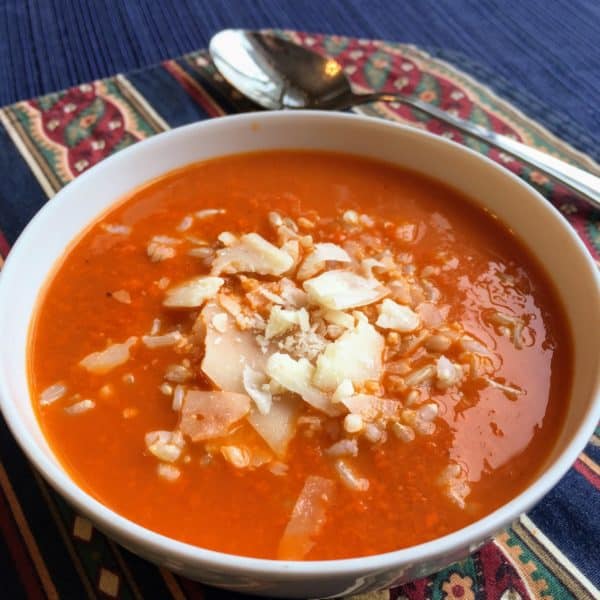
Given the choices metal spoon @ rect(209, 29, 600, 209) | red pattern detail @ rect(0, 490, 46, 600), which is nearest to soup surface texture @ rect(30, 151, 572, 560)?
red pattern detail @ rect(0, 490, 46, 600)

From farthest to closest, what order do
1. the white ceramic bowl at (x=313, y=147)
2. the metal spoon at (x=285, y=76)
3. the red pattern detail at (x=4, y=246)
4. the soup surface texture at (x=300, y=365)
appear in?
the metal spoon at (x=285, y=76), the red pattern detail at (x=4, y=246), the soup surface texture at (x=300, y=365), the white ceramic bowl at (x=313, y=147)

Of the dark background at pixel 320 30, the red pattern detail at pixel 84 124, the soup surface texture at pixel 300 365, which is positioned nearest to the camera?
the soup surface texture at pixel 300 365

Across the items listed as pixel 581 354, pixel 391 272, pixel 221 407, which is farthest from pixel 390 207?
pixel 221 407

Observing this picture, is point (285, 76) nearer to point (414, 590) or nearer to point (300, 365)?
point (300, 365)

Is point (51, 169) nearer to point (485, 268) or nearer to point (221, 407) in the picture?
point (221, 407)

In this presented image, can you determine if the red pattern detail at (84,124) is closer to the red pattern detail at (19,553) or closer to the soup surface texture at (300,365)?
the soup surface texture at (300,365)

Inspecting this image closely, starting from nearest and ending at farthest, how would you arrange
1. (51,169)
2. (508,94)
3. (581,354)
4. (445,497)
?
(445,497)
(581,354)
(51,169)
(508,94)

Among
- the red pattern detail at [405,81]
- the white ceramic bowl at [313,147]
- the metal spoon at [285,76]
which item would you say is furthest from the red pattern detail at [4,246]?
the red pattern detail at [405,81]
